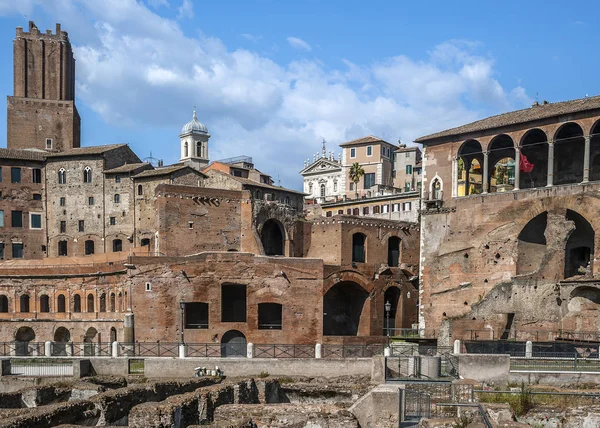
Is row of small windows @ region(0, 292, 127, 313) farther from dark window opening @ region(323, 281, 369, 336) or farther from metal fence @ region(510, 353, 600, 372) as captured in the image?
metal fence @ region(510, 353, 600, 372)

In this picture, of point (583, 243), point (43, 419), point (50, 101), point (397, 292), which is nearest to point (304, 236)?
point (397, 292)

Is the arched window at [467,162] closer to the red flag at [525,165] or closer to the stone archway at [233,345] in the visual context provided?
the red flag at [525,165]

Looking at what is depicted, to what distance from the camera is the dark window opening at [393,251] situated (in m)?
50.0

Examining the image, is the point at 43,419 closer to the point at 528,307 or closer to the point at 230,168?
the point at 528,307

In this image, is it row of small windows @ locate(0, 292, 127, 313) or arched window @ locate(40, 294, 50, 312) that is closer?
row of small windows @ locate(0, 292, 127, 313)

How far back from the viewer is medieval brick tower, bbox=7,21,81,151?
59.3 metres

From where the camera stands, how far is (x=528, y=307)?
37969 millimetres

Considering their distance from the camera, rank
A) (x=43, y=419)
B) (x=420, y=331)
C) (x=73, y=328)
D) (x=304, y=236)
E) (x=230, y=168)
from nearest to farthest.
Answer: (x=43, y=419) < (x=420, y=331) < (x=73, y=328) < (x=304, y=236) < (x=230, y=168)

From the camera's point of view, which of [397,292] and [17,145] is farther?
[17,145]

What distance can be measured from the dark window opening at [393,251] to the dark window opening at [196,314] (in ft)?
49.4

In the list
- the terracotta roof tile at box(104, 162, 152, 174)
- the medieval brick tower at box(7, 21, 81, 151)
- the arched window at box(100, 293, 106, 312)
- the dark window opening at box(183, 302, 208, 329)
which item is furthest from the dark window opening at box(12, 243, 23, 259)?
the dark window opening at box(183, 302, 208, 329)

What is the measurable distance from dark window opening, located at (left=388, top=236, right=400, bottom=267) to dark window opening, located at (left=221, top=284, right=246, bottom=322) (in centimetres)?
1175

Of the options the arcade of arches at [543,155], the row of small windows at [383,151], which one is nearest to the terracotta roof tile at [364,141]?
the row of small windows at [383,151]

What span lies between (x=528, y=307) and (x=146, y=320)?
2138 cm
